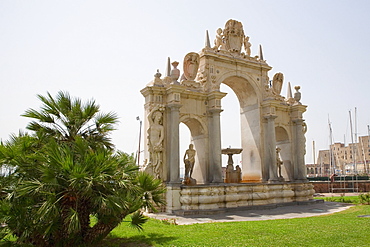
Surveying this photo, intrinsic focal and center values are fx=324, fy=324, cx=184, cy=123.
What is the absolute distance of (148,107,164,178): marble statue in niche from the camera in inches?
673

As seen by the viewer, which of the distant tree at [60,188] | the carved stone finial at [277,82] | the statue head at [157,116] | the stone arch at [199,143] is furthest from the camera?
the carved stone finial at [277,82]

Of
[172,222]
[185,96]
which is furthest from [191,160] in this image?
[172,222]

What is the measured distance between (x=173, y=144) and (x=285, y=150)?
1044 centimetres

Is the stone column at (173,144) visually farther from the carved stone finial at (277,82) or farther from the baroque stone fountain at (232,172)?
the carved stone finial at (277,82)

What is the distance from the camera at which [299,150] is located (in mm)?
23125

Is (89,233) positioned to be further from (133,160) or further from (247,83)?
(247,83)

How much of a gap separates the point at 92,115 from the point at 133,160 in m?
1.83

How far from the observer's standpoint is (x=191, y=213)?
16.0 metres

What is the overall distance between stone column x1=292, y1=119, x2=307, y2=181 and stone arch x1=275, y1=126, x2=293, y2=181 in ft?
1.26

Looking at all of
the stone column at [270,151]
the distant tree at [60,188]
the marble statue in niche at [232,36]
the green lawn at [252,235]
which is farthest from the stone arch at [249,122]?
Result: the distant tree at [60,188]

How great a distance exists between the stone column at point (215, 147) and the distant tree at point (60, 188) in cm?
946

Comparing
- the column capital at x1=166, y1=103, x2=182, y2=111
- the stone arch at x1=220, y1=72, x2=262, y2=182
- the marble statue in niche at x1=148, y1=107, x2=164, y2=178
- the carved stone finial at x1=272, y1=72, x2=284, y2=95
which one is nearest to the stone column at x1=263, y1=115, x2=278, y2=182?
the stone arch at x1=220, y1=72, x2=262, y2=182

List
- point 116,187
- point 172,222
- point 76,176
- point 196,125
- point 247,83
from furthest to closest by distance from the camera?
point 247,83 < point 196,125 < point 172,222 < point 116,187 < point 76,176

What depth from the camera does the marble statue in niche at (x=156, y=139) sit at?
17.1 m
